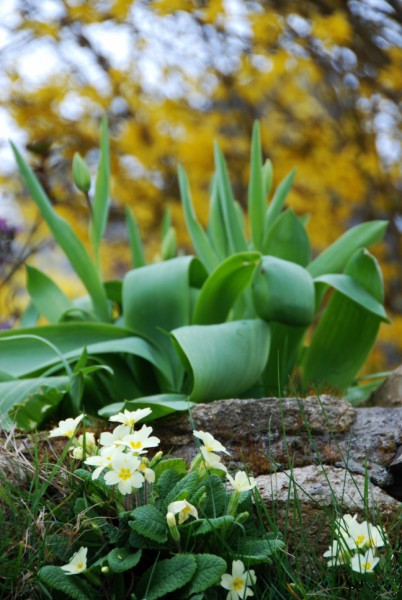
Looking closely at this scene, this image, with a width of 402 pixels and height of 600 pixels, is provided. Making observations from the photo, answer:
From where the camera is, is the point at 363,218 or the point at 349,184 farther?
the point at 363,218

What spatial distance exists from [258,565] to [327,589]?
0.54 feet

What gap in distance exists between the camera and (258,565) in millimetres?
1208

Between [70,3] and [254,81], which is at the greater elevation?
[70,3]

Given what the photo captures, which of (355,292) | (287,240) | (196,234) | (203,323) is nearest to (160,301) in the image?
(203,323)

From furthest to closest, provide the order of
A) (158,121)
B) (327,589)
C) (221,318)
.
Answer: (158,121)
(221,318)
(327,589)

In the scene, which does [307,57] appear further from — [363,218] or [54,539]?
[54,539]

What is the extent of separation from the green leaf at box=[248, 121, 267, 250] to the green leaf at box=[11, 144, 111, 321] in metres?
0.52

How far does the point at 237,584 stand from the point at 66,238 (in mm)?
1329

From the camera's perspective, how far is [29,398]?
1642mm

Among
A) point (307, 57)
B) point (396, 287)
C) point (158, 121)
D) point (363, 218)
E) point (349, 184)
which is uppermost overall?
point (307, 57)

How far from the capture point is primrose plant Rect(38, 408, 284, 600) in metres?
1.07

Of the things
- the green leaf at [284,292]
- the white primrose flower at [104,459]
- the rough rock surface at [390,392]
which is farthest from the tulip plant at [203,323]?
the white primrose flower at [104,459]

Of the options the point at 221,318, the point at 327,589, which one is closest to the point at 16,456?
the point at 327,589

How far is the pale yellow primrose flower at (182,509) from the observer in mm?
1077
